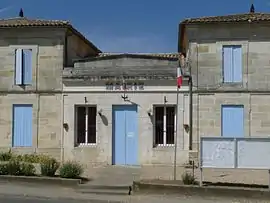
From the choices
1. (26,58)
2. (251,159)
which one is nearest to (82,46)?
(26,58)

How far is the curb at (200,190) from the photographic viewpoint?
14727 millimetres

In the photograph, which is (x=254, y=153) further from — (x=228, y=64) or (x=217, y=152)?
(x=228, y=64)

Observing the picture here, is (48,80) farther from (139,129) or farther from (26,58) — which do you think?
(139,129)

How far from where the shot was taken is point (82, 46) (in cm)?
2592

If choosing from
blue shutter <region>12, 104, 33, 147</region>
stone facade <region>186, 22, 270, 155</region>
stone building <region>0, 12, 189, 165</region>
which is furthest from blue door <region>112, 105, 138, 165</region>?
blue shutter <region>12, 104, 33, 147</region>

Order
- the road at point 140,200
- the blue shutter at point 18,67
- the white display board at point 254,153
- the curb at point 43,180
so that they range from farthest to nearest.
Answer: the blue shutter at point 18,67
the curb at point 43,180
the white display board at point 254,153
the road at point 140,200

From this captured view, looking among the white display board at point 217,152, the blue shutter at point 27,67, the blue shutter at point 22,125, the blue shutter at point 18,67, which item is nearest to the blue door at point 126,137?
the blue shutter at point 22,125

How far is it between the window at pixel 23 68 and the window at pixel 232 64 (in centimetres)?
838

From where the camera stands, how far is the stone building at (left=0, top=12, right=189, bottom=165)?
71.7ft

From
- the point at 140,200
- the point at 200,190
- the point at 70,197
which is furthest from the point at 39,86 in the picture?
the point at 200,190

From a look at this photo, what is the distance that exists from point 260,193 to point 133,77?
8.85 meters

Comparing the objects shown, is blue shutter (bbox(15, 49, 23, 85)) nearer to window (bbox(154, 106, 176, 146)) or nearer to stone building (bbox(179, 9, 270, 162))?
window (bbox(154, 106, 176, 146))

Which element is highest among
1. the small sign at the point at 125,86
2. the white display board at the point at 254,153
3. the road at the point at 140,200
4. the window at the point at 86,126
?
the small sign at the point at 125,86

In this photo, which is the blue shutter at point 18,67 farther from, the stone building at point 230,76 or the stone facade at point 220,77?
the stone facade at point 220,77
